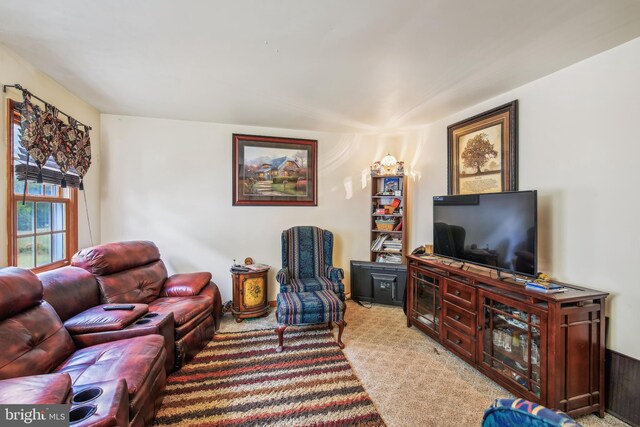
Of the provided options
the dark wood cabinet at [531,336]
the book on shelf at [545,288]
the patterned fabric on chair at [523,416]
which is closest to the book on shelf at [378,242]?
the dark wood cabinet at [531,336]

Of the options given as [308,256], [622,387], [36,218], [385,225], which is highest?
[36,218]

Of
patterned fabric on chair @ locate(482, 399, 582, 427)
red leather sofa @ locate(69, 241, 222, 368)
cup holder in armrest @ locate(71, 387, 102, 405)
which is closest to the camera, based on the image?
patterned fabric on chair @ locate(482, 399, 582, 427)

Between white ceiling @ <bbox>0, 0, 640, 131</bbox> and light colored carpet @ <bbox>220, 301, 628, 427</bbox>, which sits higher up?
white ceiling @ <bbox>0, 0, 640, 131</bbox>

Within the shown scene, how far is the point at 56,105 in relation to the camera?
260 centimetres

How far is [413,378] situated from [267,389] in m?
1.17

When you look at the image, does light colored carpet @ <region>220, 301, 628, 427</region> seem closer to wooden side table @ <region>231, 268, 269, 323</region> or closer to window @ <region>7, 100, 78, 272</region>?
wooden side table @ <region>231, 268, 269, 323</region>

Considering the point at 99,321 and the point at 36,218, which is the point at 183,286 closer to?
the point at 99,321

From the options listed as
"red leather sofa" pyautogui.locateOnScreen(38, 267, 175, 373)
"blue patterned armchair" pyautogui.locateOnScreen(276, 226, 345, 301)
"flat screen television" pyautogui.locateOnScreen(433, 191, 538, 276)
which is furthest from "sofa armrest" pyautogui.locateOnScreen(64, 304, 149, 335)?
"flat screen television" pyautogui.locateOnScreen(433, 191, 538, 276)

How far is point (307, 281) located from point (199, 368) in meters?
1.44

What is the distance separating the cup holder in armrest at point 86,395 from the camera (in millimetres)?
1293

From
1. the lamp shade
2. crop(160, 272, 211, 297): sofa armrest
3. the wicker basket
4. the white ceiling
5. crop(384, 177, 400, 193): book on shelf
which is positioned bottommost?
crop(160, 272, 211, 297): sofa armrest

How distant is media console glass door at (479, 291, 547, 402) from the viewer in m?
1.86

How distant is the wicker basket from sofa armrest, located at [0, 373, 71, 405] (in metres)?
3.57

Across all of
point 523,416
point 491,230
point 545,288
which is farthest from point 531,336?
point 523,416
